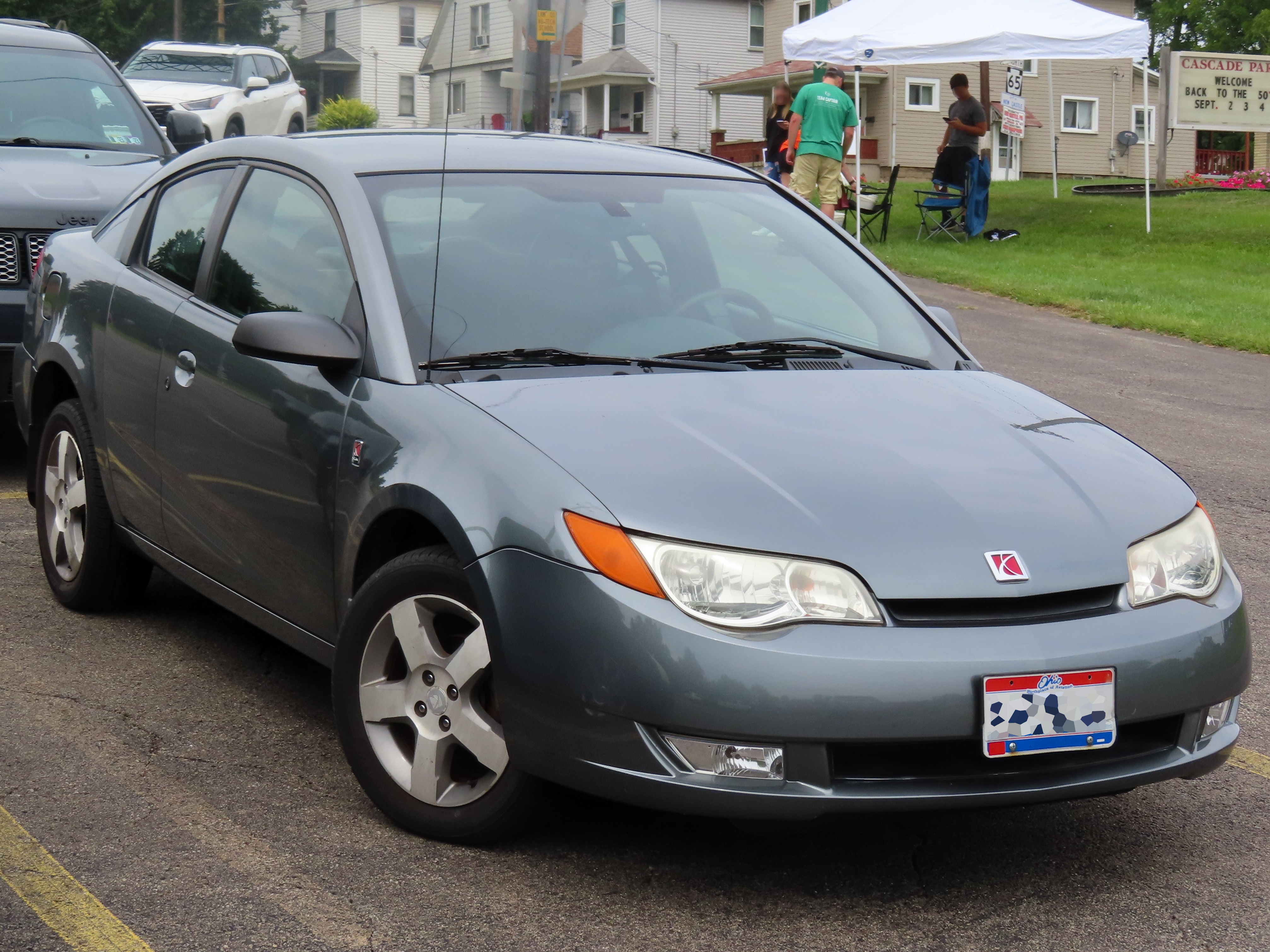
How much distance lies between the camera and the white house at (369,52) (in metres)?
68.2

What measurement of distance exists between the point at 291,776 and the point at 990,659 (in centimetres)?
176

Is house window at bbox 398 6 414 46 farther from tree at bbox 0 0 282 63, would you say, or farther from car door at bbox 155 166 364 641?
car door at bbox 155 166 364 641

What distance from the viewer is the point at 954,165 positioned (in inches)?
803

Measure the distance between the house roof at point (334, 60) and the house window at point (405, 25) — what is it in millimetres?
2097

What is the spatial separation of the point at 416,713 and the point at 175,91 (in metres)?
20.3

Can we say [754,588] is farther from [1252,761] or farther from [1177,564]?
[1252,761]

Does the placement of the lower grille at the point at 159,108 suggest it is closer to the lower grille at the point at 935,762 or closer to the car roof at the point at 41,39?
the car roof at the point at 41,39

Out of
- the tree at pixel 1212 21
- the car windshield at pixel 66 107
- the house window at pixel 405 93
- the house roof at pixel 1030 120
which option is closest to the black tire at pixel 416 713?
the car windshield at pixel 66 107

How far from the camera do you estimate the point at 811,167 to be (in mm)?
17734

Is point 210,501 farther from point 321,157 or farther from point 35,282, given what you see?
point 35,282

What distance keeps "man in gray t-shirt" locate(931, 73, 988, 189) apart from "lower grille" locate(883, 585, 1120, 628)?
17.9 m

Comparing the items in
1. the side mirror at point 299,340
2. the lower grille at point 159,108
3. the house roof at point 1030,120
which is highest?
the house roof at point 1030,120

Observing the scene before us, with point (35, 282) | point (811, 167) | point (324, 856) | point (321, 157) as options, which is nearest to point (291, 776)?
point (324, 856)

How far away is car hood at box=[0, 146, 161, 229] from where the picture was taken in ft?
23.6
